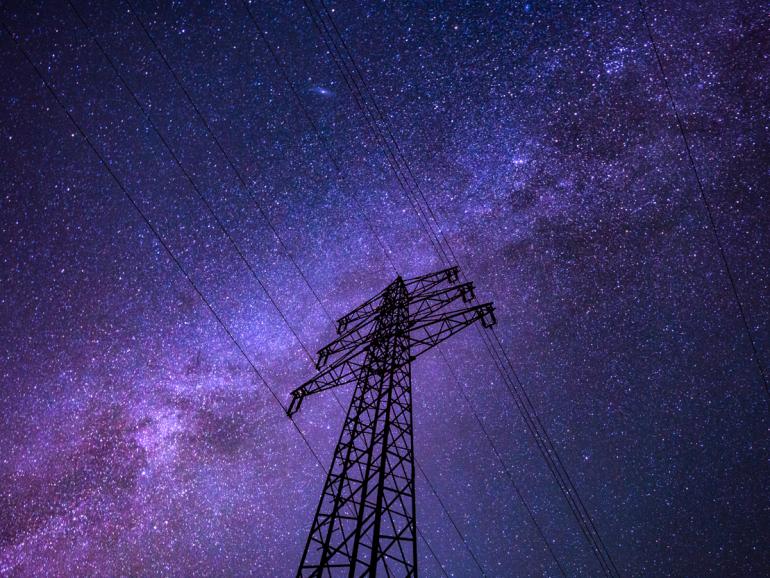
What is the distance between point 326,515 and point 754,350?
13.4 metres

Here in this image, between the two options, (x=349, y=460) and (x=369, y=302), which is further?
(x=369, y=302)

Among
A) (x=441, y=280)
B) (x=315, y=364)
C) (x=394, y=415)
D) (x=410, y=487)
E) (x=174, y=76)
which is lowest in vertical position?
(x=410, y=487)

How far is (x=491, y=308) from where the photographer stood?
9.40m

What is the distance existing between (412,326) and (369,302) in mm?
2363

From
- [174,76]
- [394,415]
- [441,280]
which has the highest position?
[174,76]

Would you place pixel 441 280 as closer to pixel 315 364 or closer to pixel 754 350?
pixel 315 364

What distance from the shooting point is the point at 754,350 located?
12.4 meters

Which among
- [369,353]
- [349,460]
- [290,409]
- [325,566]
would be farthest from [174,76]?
[325,566]

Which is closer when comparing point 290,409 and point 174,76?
point 174,76

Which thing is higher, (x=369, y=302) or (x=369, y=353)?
(x=369, y=302)

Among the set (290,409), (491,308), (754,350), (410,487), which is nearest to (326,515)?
(410,487)

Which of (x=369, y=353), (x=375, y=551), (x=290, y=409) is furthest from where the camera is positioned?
(x=290, y=409)

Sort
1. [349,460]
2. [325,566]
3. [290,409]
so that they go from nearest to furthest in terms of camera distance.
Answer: [325,566], [349,460], [290,409]

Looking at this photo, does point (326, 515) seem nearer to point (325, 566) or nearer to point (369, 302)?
point (325, 566)
